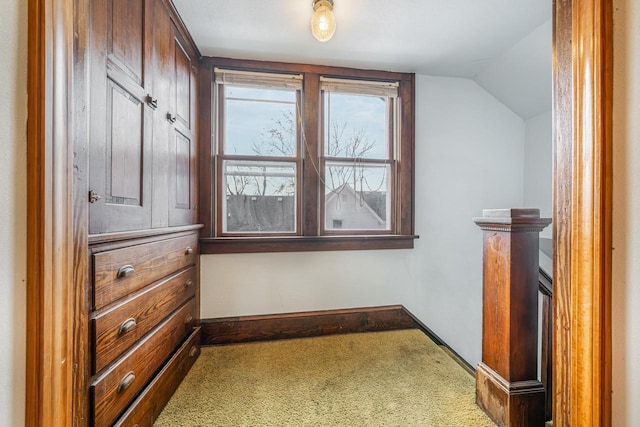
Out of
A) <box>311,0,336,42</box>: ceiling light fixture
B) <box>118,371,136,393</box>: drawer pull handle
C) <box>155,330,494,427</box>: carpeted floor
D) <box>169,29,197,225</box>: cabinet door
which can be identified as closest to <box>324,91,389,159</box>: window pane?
<box>311,0,336,42</box>: ceiling light fixture

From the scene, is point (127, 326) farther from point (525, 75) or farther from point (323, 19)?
point (525, 75)

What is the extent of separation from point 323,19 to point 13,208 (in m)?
1.63

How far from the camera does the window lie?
2.43 m

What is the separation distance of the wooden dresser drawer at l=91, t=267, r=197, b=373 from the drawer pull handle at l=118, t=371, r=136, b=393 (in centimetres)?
11

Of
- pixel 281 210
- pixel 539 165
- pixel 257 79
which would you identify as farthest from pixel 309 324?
pixel 539 165

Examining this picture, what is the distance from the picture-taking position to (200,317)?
92.3 inches

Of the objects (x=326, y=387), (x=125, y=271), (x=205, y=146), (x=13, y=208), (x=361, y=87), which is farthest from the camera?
(x=361, y=87)

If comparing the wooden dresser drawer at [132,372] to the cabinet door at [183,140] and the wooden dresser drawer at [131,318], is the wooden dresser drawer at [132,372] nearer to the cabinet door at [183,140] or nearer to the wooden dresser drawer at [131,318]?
the wooden dresser drawer at [131,318]

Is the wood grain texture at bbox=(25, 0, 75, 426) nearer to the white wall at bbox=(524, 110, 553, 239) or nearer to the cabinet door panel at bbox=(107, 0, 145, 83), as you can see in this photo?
the cabinet door panel at bbox=(107, 0, 145, 83)

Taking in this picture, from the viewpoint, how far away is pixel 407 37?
211 cm

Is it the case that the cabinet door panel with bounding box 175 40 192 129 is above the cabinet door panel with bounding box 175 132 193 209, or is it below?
above

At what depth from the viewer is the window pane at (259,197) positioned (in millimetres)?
2467

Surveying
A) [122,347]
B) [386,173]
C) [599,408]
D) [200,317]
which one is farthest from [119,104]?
[386,173]

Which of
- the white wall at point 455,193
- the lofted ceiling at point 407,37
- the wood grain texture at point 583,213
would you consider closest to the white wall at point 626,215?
the wood grain texture at point 583,213
